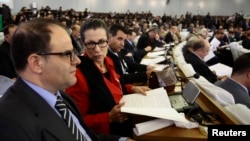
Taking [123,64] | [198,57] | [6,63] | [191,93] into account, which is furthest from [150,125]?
[6,63]

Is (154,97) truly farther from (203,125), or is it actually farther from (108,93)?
(203,125)

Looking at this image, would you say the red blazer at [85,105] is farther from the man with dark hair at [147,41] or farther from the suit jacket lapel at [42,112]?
the man with dark hair at [147,41]

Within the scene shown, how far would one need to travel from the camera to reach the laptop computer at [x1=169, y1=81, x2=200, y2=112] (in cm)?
171

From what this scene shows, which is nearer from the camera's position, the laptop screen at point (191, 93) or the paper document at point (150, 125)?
the paper document at point (150, 125)

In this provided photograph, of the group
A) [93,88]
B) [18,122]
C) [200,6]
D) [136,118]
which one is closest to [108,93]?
[93,88]

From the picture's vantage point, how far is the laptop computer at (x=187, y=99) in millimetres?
1711

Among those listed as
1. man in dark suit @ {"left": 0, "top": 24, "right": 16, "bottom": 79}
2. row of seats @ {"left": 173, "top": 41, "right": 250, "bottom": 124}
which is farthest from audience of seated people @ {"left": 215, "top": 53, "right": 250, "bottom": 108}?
man in dark suit @ {"left": 0, "top": 24, "right": 16, "bottom": 79}

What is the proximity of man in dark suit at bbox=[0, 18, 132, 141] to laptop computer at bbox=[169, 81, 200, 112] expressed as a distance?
0.76m

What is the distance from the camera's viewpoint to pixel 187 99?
1844 millimetres

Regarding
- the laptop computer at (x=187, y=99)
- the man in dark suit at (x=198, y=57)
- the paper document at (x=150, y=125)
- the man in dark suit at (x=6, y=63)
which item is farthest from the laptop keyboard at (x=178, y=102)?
the man in dark suit at (x=6, y=63)

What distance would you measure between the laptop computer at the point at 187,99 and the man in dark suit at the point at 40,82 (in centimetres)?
76

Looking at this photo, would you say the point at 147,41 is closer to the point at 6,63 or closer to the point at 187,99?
the point at 6,63

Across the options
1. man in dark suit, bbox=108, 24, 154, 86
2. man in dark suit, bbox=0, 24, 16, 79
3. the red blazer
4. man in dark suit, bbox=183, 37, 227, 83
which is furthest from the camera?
man in dark suit, bbox=0, 24, 16, 79

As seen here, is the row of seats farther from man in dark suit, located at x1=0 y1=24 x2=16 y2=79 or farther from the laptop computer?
man in dark suit, located at x1=0 y1=24 x2=16 y2=79
